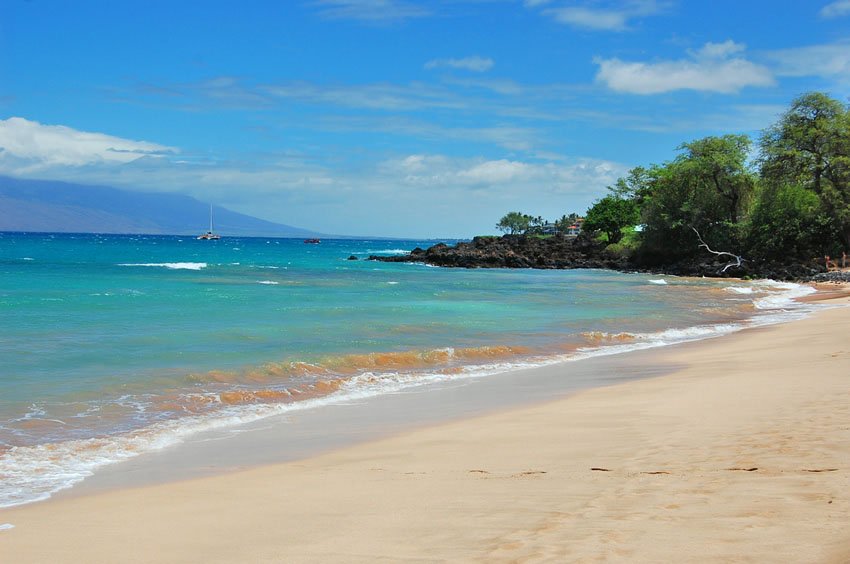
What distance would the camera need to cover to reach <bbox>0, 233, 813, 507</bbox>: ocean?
371 inches

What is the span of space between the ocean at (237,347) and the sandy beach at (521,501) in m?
1.98

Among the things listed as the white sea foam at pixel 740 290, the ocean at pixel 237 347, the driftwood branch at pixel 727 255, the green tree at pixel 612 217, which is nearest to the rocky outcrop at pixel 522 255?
the green tree at pixel 612 217

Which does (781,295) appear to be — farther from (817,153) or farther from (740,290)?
(817,153)

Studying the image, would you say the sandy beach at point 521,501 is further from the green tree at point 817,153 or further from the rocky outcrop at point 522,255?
the rocky outcrop at point 522,255

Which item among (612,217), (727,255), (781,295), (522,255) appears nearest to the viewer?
(781,295)

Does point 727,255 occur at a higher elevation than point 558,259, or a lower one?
higher

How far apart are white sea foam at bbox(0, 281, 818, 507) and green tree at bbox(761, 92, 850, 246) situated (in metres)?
41.4

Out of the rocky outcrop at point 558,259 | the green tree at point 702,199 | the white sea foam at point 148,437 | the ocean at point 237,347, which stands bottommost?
the white sea foam at point 148,437

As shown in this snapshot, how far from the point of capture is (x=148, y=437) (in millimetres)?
9062

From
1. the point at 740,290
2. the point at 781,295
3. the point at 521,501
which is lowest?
the point at 521,501

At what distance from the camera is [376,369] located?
49.1ft

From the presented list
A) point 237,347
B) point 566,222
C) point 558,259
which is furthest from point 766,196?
point 566,222

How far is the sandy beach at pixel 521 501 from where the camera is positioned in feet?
14.2

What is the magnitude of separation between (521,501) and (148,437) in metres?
5.74
